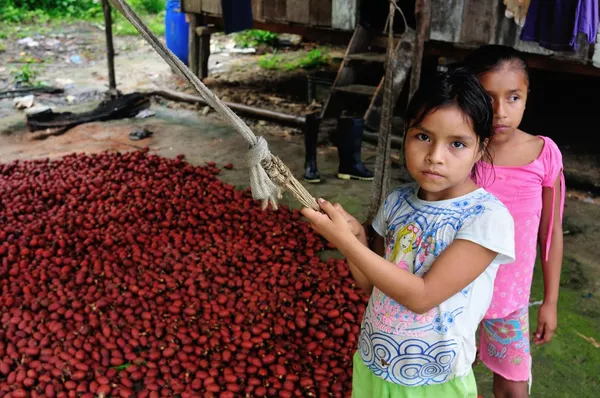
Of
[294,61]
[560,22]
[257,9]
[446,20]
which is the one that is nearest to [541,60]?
[446,20]

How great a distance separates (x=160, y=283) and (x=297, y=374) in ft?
3.27

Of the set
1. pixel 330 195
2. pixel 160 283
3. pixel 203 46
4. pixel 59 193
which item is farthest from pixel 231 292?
pixel 203 46

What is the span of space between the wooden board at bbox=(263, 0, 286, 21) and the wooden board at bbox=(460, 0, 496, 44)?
7.59ft

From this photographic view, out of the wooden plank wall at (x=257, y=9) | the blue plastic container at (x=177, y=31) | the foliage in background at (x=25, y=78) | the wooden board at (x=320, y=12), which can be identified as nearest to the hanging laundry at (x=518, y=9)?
the wooden board at (x=320, y=12)

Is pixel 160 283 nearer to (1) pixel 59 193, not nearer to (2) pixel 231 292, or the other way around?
(2) pixel 231 292

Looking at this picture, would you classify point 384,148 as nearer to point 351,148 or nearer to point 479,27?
point 351,148

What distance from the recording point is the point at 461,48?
5.14 meters

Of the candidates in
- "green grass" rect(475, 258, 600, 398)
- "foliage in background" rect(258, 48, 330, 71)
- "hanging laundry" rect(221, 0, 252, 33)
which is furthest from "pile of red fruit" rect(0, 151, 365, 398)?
"foliage in background" rect(258, 48, 330, 71)

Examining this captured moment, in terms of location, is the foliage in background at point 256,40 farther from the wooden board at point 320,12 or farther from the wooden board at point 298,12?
the wooden board at point 320,12

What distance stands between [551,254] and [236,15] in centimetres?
479

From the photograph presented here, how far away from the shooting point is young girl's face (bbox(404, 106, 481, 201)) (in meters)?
1.15

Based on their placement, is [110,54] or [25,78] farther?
[25,78]

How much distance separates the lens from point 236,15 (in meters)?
5.69

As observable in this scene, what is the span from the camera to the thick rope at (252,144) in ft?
3.62
